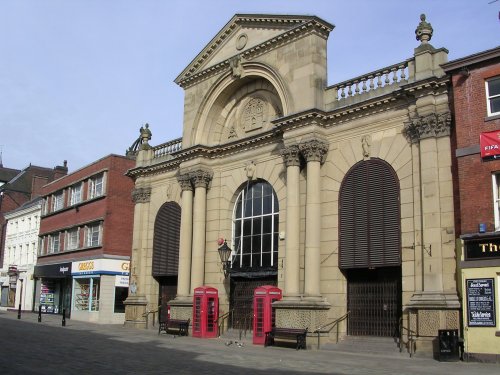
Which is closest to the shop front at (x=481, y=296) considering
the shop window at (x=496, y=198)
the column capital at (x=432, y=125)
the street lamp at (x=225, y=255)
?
the shop window at (x=496, y=198)

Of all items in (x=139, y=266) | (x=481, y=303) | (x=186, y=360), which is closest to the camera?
(x=186, y=360)

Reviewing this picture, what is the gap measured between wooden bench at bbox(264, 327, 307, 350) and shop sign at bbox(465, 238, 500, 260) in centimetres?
724

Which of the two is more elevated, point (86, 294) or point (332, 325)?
point (86, 294)

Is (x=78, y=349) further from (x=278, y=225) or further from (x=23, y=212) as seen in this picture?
(x=23, y=212)

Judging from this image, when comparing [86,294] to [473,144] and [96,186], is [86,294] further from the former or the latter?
[473,144]

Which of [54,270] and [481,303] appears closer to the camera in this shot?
[481,303]

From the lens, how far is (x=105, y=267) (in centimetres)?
3800

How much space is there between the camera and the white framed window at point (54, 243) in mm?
46781

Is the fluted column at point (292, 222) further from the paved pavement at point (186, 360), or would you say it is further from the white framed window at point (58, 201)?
the white framed window at point (58, 201)

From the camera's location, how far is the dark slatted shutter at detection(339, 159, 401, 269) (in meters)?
22.1

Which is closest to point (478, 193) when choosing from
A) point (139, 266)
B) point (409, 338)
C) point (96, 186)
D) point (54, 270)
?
point (409, 338)

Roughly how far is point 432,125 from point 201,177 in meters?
13.4

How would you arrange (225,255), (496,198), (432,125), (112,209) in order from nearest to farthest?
(496,198) → (432,125) → (225,255) → (112,209)

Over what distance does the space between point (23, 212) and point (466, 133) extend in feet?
150
